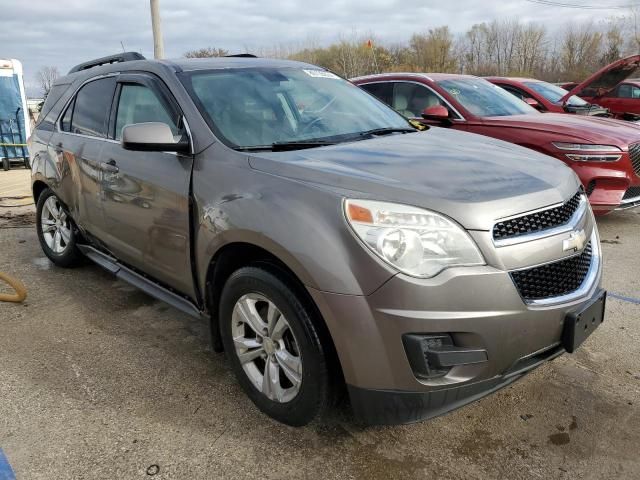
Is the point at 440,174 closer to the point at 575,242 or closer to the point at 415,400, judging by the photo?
the point at 575,242

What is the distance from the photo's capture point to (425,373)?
6.75ft

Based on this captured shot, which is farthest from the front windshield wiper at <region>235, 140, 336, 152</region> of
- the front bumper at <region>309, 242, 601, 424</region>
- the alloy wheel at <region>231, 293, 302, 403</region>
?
the front bumper at <region>309, 242, 601, 424</region>

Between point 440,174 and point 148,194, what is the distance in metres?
1.68

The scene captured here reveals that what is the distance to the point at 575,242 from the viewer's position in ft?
7.73

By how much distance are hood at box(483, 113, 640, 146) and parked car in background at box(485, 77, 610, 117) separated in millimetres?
2044

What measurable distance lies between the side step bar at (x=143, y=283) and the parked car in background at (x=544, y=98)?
6511 millimetres

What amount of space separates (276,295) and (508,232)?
0.97 meters

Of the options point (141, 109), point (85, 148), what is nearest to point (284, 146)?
point (141, 109)

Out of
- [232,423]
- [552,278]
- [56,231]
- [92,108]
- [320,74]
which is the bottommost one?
[232,423]

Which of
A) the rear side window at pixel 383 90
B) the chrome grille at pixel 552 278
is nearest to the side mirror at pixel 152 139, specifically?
the chrome grille at pixel 552 278

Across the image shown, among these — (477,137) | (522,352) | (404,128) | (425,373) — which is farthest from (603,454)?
(404,128)

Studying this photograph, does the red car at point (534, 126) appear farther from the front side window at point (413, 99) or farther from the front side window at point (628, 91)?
the front side window at point (628, 91)

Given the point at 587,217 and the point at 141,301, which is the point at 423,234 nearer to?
the point at 587,217

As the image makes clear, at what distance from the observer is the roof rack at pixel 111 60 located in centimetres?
426
